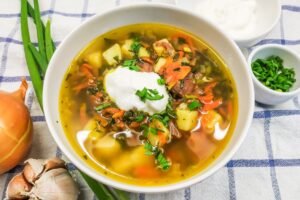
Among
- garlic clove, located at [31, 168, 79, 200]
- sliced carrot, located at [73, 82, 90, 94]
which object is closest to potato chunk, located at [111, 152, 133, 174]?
garlic clove, located at [31, 168, 79, 200]

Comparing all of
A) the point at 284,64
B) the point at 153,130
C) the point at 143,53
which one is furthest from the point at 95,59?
the point at 284,64

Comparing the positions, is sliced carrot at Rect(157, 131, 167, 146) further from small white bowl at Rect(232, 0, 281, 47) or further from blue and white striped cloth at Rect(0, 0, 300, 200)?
small white bowl at Rect(232, 0, 281, 47)

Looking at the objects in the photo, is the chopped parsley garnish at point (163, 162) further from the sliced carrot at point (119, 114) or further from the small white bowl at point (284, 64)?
the small white bowl at point (284, 64)

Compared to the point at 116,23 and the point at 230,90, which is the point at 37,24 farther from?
the point at 230,90

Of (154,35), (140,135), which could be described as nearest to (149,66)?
(154,35)

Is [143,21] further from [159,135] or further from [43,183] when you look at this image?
[43,183]
